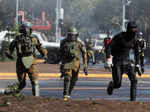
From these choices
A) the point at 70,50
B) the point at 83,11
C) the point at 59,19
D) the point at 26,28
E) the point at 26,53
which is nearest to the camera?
the point at 26,28

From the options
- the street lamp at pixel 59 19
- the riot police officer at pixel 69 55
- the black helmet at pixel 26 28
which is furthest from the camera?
the street lamp at pixel 59 19

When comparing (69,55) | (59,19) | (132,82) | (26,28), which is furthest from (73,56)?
(59,19)

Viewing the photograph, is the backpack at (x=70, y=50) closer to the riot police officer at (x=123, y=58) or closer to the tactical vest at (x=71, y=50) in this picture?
the tactical vest at (x=71, y=50)

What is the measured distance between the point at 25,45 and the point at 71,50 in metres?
1.15

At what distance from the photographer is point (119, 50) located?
38.2 ft

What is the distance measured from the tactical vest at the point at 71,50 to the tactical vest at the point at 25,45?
34.6 inches

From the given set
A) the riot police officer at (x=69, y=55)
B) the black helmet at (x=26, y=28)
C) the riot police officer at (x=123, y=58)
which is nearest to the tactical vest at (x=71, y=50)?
the riot police officer at (x=69, y=55)

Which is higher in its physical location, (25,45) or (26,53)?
(25,45)

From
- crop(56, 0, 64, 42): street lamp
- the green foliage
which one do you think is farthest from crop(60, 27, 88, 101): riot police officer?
the green foliage

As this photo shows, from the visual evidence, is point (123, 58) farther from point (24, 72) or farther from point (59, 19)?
point (59, 19)

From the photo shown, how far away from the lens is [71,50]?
1204cm

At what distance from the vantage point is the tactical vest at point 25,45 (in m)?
11.4

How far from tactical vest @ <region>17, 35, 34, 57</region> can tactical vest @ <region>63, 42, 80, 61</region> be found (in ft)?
2.89

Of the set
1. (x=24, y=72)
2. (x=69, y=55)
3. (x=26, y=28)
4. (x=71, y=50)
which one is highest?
(x=26, y=28)
